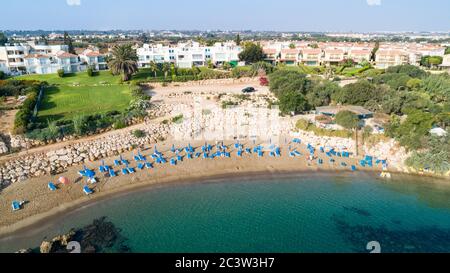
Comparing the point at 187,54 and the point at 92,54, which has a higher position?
the point at 92,54

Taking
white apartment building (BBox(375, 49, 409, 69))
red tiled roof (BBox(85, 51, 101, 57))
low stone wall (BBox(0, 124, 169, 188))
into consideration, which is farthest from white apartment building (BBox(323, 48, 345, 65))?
low stone wall (BBox(0, 124, 169, 188))

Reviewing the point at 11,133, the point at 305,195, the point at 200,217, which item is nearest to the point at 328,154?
the point at 305,195

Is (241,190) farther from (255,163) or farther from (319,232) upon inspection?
(319,232)

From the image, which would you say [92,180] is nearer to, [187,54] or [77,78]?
[77,78]

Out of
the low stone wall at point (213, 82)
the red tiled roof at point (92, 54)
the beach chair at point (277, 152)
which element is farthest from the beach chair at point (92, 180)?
the red tiled roof at point (92, 54)

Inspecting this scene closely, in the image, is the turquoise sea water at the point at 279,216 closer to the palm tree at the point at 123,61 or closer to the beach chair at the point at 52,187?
the beach chair at the point at 52,187

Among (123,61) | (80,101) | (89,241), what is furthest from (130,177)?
(123,61)
